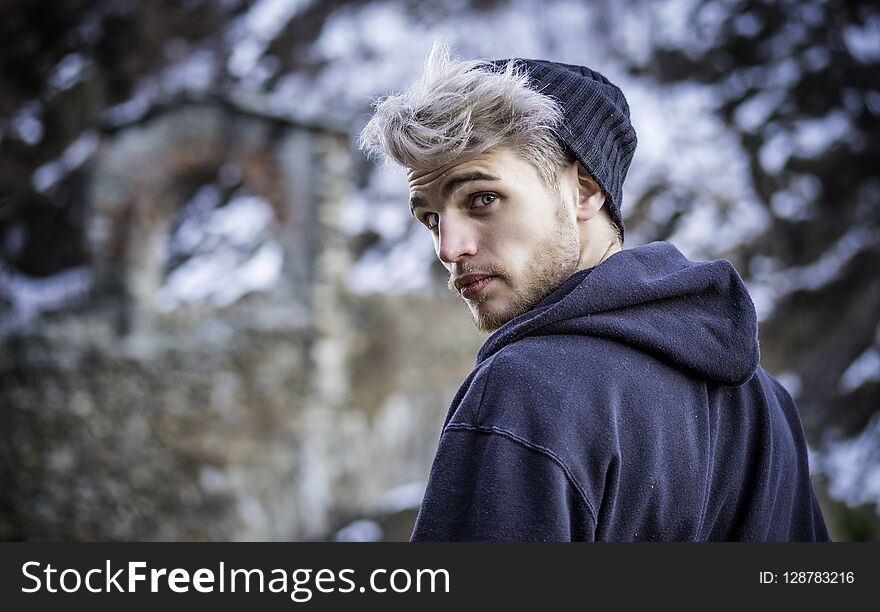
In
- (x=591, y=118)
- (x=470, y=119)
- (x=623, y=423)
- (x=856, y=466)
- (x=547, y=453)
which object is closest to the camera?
(x=547, y=453)

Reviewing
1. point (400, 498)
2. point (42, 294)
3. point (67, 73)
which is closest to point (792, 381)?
point (400, 498)

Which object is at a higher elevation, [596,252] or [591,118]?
[591,118]

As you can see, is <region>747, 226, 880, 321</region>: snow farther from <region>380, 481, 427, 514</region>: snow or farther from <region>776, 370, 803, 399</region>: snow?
<region>380, 481, 427, 514</region>: snow

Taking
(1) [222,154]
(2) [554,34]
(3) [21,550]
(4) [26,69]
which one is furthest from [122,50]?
(3) [21,550]

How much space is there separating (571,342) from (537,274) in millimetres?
180

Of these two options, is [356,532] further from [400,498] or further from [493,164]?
[493,164]

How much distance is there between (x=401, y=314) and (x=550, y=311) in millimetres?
6971

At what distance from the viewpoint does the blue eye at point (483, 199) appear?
139cm

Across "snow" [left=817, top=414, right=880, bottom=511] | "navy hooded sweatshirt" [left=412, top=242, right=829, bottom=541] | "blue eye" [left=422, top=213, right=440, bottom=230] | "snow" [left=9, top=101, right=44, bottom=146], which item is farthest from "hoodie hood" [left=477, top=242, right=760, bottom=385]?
"snow" [left=9, top=101, right=44, bottom=146]

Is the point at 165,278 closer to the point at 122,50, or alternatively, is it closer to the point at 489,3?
the point at 122,50

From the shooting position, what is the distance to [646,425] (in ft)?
4.08

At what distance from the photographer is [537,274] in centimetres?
140

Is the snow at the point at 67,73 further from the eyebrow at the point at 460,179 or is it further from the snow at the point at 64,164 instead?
the eyebrow at the point at 460,179

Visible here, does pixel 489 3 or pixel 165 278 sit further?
pixel 489 3
